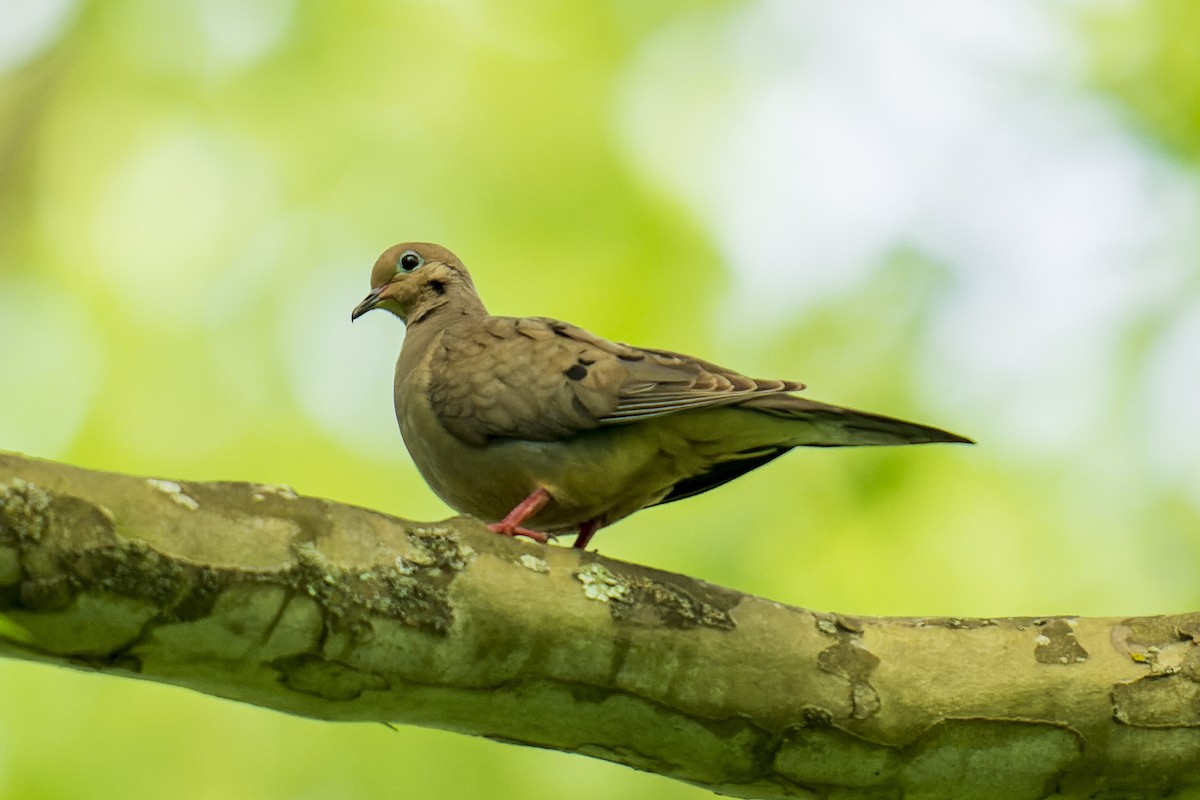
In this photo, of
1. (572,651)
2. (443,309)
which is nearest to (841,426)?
(572,651)

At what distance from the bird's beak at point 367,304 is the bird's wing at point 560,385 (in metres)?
0.96

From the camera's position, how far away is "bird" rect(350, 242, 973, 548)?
408 cm

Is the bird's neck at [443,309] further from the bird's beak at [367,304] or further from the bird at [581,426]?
the bird at [581,426]

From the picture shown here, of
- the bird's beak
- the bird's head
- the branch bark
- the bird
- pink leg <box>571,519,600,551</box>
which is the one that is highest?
the bird's head

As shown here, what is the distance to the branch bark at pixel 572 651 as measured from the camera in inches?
96.3

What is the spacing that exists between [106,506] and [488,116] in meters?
5.87

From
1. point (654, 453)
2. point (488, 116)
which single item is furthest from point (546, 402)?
point (488, 116)

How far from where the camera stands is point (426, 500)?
22.8 ft

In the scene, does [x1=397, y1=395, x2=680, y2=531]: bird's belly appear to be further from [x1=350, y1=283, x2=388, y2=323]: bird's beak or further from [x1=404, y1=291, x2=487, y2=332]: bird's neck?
[x1=350, y1=283, x2=388, y2=323]: bird's beak

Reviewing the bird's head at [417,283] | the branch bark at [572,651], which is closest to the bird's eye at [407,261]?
the bird's head at [417,283]

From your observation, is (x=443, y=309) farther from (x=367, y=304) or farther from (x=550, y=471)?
(x=550, y=471)

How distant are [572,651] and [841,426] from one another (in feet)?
4.59

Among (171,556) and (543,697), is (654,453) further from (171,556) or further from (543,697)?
(171,556)

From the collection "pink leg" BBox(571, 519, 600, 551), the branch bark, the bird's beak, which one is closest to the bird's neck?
the bird's beak
